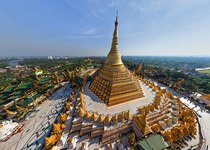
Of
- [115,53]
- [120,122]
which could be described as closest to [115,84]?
[120,122]

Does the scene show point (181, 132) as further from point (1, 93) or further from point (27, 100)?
point (1, 93)

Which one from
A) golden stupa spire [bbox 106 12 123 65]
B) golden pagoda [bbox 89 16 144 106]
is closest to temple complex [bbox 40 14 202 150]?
golden pagoda [bbox 89 16 144 106]

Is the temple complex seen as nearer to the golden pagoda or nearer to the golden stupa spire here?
the golden pagoda

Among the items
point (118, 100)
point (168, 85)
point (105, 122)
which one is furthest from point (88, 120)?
point (168, 85)

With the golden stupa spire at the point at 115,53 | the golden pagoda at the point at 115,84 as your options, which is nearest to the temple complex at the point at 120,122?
the golden pagoda at the point at 115,84

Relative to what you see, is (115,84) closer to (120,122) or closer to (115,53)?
(120,122)

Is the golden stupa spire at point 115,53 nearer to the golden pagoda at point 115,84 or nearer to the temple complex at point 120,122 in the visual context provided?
the golden pagoda at point 115,84

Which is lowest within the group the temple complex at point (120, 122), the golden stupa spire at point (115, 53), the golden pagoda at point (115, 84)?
the temple complex at point (120, 122)

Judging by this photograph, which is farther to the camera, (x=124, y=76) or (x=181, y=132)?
(x=124, y=76)
